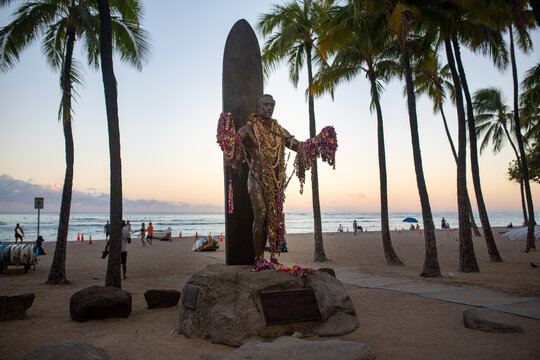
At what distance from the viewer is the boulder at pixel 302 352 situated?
3189 mm

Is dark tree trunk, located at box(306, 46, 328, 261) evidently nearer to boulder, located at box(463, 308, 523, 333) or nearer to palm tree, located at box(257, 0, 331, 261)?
palm tree, located at box(257, 0, 331, 261)

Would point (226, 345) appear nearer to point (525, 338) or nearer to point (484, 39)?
point (525, 338)

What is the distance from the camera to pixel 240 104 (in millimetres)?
6461

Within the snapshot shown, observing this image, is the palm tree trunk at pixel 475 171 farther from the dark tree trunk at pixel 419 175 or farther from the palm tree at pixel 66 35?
the palm tree at pixel 66 35

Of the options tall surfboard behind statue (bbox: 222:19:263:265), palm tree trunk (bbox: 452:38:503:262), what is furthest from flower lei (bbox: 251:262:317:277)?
palm tree trunk (bbox: 452:38:503:262)

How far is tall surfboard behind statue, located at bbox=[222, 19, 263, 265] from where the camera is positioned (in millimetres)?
6363

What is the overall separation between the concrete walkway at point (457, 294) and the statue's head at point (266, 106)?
4.61m

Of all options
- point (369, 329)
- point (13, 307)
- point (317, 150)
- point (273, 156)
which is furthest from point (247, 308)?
point (13, 307)

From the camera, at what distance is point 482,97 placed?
27.1m

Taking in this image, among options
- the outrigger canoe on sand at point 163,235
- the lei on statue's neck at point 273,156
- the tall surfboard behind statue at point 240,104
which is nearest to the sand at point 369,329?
the tall surfboard behind statue at point 240,104

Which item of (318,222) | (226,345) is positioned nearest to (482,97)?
(318,222)

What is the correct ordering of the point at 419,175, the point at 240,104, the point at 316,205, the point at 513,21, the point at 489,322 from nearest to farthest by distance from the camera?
the point at 489,322 < the point at 240,104 < the point at 513,21 < the point at 419,175 < the point at 316,205

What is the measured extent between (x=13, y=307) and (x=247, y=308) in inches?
166

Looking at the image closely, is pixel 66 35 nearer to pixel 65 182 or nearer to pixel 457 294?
pixel 65 182
